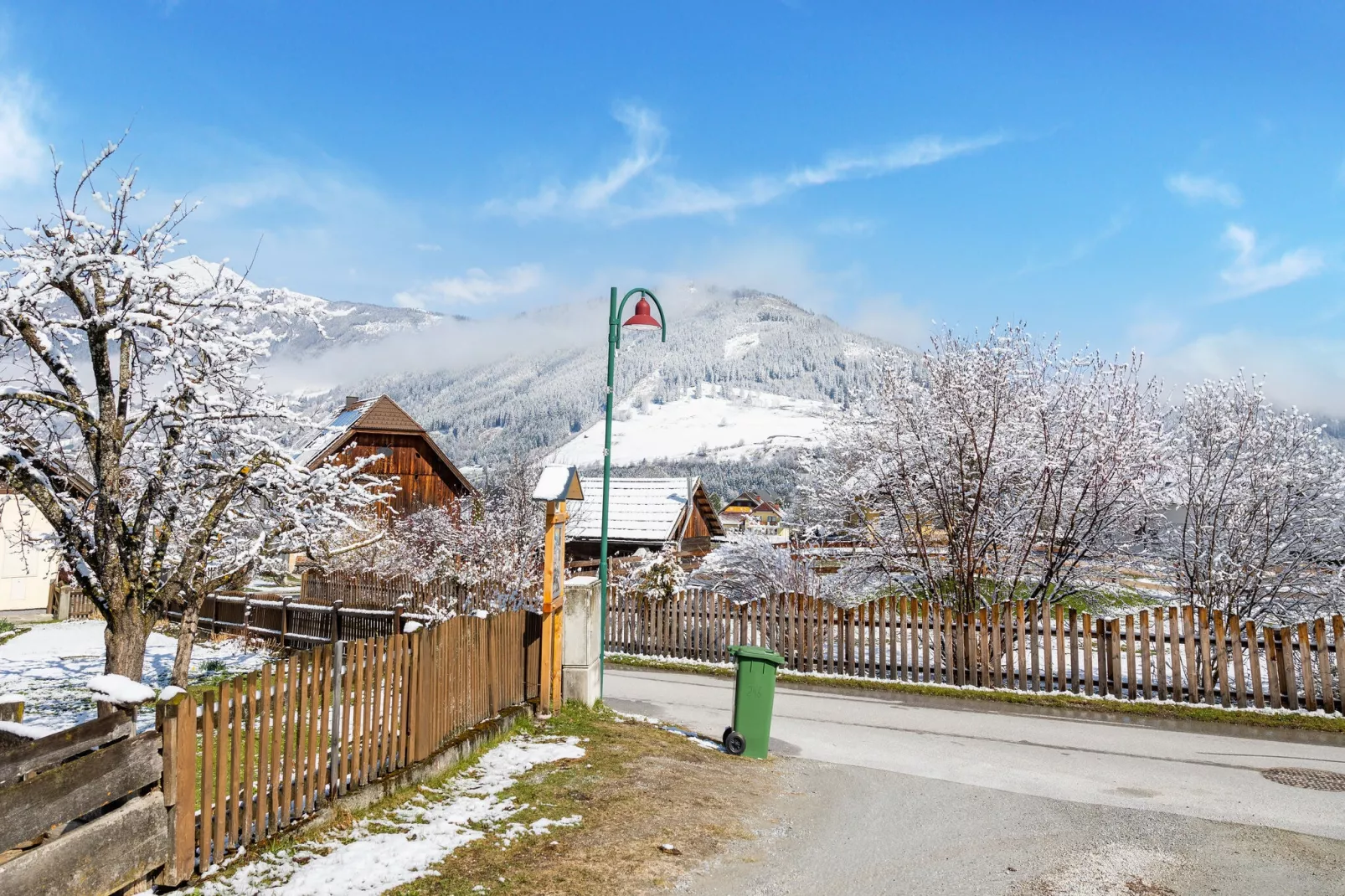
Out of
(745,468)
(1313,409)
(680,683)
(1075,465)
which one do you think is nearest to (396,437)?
(680,683)

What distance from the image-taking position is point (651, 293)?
37.4 ft

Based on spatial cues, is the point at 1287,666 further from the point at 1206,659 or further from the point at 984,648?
the point at 984,648

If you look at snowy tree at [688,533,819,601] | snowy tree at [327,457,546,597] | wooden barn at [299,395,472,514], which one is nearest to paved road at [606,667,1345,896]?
snowy tree at [688,533,819,601]

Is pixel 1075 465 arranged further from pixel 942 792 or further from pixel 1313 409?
pixel 942 792

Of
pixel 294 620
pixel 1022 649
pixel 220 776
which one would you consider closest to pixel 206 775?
pixel 220 776

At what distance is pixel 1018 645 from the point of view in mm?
13547

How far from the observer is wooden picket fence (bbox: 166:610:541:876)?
5.20 meters

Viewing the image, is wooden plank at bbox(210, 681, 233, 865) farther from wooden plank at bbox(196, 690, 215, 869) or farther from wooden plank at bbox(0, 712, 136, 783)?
wooden plank at bbox(0, 712, 136, 783)

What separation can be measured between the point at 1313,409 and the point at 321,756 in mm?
17168

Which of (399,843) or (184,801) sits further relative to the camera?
(399,843)

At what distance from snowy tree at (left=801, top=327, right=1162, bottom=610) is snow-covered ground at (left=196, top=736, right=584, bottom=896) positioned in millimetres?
9994

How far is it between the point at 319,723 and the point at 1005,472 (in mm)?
13457

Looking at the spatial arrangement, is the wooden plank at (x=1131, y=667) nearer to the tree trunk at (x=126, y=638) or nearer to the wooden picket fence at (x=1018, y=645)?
the wooden picket fence at (x=1018, y=645)

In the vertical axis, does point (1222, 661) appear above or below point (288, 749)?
below
